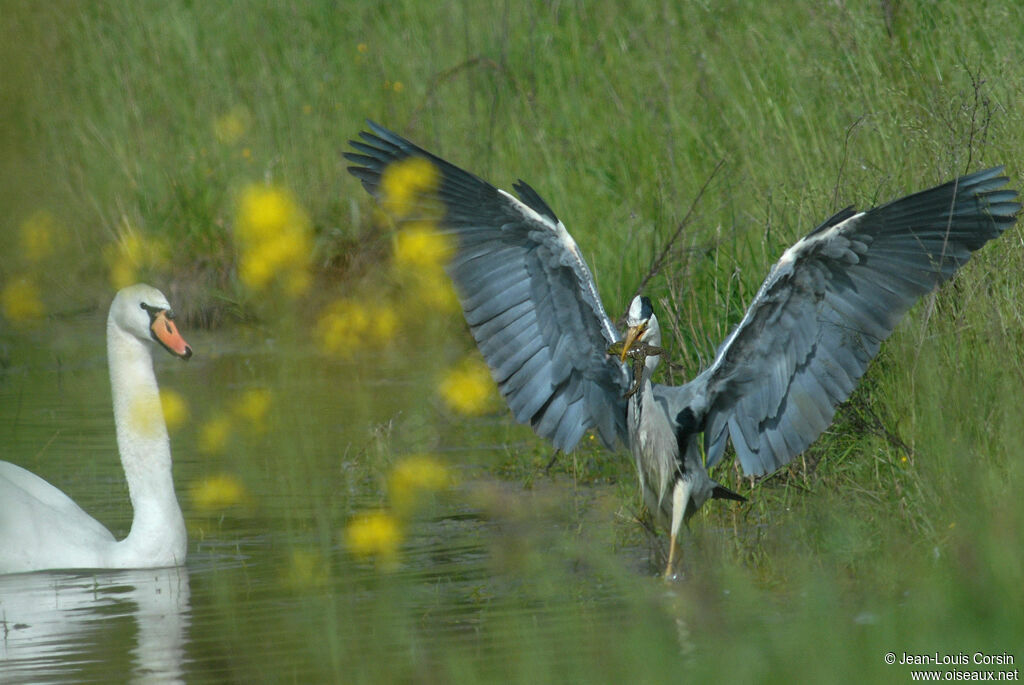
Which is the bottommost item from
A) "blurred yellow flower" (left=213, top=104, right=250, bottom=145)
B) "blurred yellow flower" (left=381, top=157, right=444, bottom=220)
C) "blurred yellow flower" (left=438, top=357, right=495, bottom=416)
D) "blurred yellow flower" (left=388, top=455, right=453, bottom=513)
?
"blurred yellow flower" (left=388, top=455, right=453, bottom=513)

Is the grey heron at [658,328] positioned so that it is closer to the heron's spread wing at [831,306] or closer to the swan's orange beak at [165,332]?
the heron's spread wing at [831,306]

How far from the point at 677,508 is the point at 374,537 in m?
1.05

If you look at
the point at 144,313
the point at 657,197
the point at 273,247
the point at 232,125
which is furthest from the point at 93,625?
the point at 232,125

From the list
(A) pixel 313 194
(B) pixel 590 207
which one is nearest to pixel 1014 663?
(B) pixel 590 207

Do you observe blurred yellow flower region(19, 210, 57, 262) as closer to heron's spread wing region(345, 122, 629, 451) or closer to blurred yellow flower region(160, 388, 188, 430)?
blurred yellow flower region(160, 388, 188, 430)

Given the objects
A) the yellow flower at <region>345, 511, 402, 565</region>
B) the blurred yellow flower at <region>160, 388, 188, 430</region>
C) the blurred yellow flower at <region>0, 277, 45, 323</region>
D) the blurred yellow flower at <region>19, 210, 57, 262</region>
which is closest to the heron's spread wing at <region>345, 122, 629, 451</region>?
the yellow flower at <region>345, 511, 402, 565</region>

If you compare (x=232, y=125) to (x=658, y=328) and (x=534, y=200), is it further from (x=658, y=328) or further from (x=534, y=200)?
(x=658, y=328)

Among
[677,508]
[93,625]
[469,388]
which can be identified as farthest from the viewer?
[469,388]

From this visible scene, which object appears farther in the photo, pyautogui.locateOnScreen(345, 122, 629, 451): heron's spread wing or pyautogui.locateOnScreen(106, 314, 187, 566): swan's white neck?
pyautogui.locateOnScreen(106, 314, 187, 566): swan's white neck

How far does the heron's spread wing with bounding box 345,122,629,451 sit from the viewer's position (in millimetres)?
5398

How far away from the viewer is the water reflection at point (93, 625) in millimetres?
4367

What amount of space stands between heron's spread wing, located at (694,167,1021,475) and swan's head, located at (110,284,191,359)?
6.49 feet

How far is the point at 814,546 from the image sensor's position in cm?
524

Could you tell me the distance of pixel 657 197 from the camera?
24.2 feet
